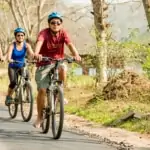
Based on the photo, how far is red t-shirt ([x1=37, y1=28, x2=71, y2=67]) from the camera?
9539mm

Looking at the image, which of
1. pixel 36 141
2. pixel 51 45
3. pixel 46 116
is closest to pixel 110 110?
pixel 46 116

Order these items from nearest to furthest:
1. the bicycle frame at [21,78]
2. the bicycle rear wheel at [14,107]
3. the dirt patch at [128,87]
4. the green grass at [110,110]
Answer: the green grass at [110,110] < the bicycle frame at [21,78] < the bicycle rear wheel at [14,107] < the dirt patch at [128,87]

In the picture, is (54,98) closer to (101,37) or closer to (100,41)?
(100,41)

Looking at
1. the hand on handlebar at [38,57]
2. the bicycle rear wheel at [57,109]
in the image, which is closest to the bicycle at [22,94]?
the bicycle rear wheel at [57,109]

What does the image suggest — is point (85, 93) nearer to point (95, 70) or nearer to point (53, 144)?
point (95, 70)

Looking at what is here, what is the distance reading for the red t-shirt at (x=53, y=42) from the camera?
31.3 ft

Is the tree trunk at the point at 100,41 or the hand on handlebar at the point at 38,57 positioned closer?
the hand on handlebar at the point at 38,57

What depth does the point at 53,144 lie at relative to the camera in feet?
29.0

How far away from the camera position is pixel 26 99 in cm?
1211

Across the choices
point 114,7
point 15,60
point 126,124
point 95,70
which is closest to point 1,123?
point 15,60

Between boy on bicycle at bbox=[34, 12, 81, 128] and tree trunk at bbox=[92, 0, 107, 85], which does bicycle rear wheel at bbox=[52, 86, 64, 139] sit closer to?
boy on bicycle at bbox=[34, 12, 81, 128]

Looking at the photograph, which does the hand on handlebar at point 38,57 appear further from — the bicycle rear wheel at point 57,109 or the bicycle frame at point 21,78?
the bicycle frame at point 21,78

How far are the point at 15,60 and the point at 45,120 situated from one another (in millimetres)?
2556

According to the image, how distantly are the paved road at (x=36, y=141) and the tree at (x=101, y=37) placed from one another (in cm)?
660
